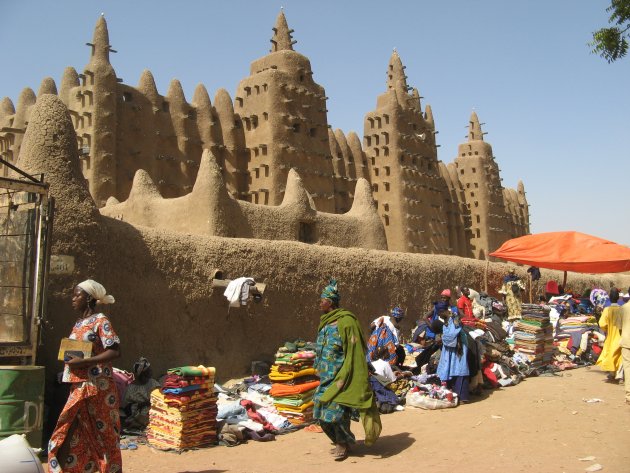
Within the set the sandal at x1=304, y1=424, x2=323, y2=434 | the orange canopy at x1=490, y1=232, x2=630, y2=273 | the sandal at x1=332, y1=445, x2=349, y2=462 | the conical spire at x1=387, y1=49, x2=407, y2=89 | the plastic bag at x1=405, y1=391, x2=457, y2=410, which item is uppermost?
the conical spire at x1=387, y1=49, x2=407, y2=89

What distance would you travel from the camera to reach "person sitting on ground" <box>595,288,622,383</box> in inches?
385

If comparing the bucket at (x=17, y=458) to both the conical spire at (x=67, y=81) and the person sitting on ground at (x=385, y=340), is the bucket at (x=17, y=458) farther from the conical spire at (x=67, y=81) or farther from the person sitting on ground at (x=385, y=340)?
the conical spire at (x=67, y=81)

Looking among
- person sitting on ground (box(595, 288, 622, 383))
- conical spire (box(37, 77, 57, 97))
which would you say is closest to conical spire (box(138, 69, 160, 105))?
conical spire (box(37, 77, 57, 97))

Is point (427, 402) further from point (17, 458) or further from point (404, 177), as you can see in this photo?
point (404, 177)

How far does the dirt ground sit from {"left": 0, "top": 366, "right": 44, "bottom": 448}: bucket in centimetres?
119

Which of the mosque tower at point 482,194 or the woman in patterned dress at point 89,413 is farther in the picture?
the mosque tower at point 482,194

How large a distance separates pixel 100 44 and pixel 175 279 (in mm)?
17582

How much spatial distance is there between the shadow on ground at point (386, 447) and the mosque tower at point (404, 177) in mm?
25794

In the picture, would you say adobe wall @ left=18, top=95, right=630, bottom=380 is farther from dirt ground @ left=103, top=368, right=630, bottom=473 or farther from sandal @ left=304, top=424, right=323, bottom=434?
sandal @ left=304, top=424, right=323, bottom=434

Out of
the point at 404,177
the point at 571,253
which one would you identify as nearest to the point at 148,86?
the point at 404,177

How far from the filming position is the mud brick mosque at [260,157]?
18984 millimetres

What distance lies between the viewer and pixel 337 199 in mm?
32438

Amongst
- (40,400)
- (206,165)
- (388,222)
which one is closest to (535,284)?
(206,165)

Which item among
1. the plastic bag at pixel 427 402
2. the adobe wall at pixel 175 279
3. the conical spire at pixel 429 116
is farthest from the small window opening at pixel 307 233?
the conical spire at pixel 429 116
